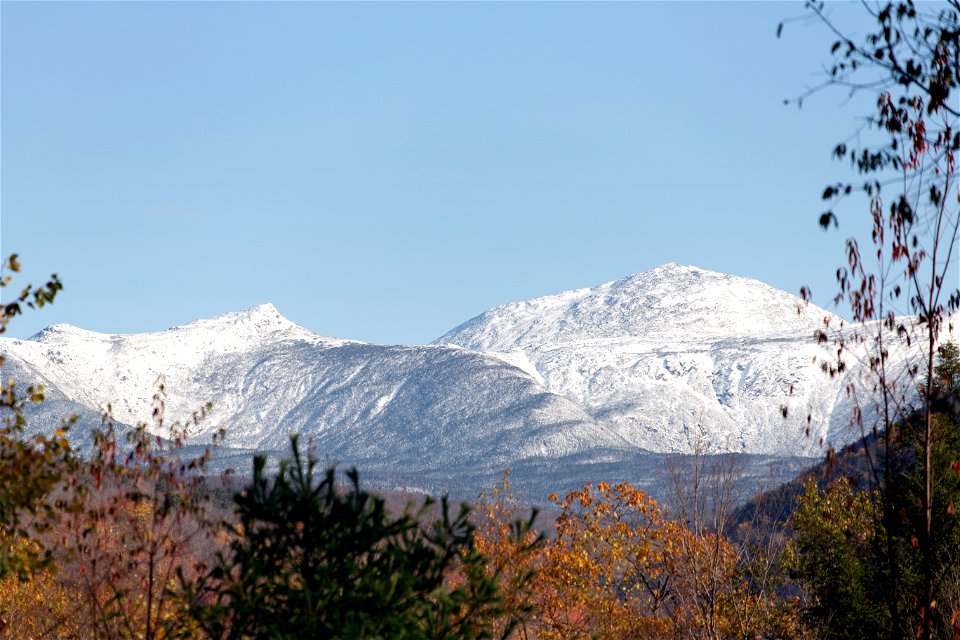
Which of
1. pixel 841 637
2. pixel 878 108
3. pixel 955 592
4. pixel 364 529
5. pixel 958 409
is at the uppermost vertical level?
pixel 878 108

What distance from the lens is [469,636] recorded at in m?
10.6

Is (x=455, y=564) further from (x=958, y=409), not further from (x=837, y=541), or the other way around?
(x=837, y=541)

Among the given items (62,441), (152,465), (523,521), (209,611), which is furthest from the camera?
(152,465)

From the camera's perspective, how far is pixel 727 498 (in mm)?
24359

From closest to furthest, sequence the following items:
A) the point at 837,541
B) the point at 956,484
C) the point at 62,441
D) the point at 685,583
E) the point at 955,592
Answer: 1. the point at 62,441
2. the point at 955,592
3. the point at 685,583
4. the point at 956,484
5. the point at 837,541

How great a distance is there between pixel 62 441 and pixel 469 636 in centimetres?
459

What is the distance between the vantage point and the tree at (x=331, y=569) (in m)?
10.3

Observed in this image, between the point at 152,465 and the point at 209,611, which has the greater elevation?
the point at 152,465

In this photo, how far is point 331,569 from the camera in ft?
34.4

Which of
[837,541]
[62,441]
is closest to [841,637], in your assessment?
[837,541]

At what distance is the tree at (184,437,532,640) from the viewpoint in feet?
33.9

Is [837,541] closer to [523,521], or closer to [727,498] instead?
[727,498]

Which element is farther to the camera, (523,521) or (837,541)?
(837,541)

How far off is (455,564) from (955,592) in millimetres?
16638
